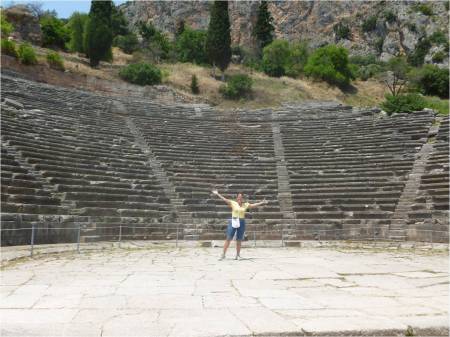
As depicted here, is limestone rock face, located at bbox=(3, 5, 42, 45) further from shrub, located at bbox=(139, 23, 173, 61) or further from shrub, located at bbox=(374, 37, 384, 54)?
shrub, located at bbox=(374, 37, 384, 54)

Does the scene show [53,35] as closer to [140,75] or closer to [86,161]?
[140,75]

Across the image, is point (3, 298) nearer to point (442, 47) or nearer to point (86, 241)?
point (86, 241)

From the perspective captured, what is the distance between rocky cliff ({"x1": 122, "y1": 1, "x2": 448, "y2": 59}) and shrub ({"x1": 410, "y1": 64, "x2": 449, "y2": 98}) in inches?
1115

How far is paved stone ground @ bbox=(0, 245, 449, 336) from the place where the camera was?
11.3ft

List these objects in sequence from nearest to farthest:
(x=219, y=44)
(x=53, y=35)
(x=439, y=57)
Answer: (x=53, y=35)
(x=219, y=44)
(x=439, y=57)

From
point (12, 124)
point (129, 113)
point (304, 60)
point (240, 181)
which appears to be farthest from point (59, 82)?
point (304, 60)

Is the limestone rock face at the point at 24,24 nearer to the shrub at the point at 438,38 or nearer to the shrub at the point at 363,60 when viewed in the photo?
the shrub at the point at 363,60

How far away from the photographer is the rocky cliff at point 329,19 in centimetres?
7544

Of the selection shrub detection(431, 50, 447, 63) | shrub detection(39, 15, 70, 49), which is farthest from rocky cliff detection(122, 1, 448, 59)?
shrub detection(39, 15, 70, 49)

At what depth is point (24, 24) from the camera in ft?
124

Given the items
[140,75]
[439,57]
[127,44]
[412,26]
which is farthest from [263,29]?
[140,75]

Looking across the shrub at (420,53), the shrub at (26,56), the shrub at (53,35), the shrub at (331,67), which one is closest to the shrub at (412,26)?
the shrub at (420,53)

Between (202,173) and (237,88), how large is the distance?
1926 centimetres

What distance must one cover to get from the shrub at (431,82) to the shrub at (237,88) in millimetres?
21741
